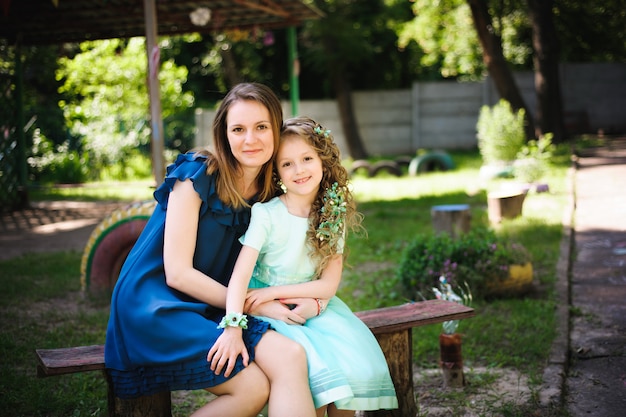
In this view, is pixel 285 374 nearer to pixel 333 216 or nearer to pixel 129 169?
pixel 333 216

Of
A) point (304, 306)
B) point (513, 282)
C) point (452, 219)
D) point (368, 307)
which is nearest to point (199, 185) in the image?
point (304, 306)

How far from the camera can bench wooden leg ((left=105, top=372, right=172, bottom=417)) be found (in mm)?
2762

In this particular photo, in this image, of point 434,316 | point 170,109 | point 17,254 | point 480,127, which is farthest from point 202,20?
point 170,109

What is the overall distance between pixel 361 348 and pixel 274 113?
998 millimetres

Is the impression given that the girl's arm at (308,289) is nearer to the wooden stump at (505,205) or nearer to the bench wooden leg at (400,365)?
the bench wooden leg at (400,365)

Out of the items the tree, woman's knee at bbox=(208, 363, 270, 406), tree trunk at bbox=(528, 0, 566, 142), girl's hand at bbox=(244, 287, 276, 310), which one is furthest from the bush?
the tree

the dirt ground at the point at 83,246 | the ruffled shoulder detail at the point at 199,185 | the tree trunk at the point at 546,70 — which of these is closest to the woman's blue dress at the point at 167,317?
the ruffled shoulder detail at the point at 199,185

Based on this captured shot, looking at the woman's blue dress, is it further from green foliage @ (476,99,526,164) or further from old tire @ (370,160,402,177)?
old tire @ (370,160,402,177)

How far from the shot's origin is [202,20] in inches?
367

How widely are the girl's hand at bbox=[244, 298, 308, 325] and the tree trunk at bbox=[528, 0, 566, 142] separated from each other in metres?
13.7

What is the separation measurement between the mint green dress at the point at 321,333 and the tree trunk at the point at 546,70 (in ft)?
44.3

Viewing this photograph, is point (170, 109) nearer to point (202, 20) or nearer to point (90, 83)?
point (90, 83)

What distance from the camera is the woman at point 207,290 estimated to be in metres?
2.56

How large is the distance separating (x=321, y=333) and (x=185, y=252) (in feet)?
2.01
